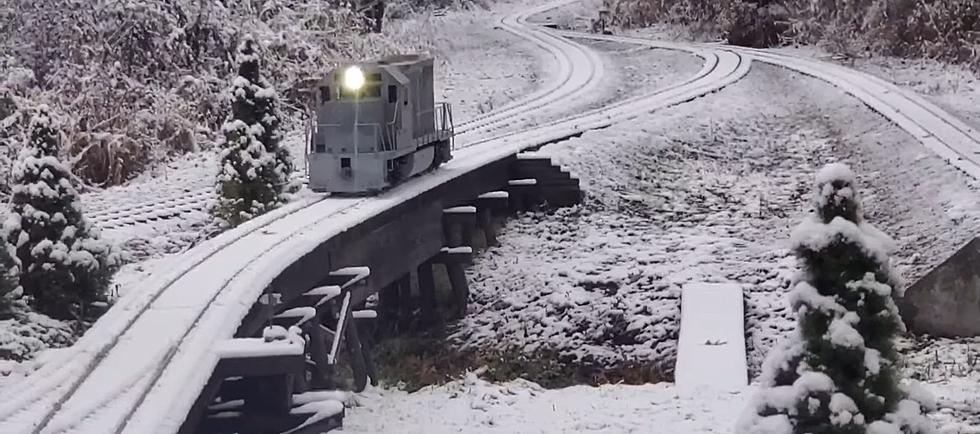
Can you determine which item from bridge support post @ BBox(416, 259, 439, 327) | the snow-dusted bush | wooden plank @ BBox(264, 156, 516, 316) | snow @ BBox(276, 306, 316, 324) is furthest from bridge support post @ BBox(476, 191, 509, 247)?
snow @ BBox(276, 306, 316, 324)

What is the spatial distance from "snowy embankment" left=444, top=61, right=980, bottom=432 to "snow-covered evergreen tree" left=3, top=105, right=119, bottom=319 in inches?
256

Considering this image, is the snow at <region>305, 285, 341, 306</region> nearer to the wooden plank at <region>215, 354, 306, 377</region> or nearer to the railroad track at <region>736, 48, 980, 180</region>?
the wooden plank at <region>215, 354, 306, 377</region>

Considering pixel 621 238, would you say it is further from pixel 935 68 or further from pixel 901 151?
pixel 935 68

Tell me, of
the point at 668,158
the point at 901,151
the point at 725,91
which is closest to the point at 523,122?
the point at 668,158

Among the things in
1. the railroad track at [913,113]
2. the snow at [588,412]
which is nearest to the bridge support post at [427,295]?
the snow at [588,412]

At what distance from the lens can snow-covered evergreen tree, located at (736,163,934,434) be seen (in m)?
7.35

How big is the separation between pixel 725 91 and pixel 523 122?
21.9 ft

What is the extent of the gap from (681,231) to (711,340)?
5413mm

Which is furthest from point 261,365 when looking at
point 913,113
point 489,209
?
point 913,113

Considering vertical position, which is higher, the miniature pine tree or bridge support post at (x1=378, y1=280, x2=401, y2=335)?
the miniature pine tree

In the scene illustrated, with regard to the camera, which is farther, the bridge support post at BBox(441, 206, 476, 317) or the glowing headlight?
the bridge support post at BBox(441, 206, 476, 317)

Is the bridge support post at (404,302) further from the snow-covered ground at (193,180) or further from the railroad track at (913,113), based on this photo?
the railroad track at (913,113)

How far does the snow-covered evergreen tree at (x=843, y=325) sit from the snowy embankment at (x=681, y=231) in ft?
14.2

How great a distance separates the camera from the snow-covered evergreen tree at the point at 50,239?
431 inches
